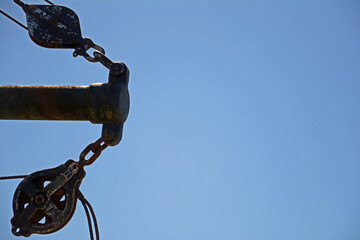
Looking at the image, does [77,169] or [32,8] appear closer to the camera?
[77,169]

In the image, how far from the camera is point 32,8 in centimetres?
376

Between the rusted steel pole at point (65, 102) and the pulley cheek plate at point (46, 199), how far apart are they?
0.37 metres

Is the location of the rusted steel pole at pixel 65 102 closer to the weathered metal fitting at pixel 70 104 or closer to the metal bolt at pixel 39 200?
the weathered metal fitting at pixel 70 104

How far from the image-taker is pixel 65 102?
3.35 meters

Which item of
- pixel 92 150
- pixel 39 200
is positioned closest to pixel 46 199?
pixel 39 200

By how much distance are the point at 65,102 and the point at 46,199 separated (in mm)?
684

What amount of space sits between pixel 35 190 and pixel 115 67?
1.04 metres

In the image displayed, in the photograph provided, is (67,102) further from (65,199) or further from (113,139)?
(65,199)

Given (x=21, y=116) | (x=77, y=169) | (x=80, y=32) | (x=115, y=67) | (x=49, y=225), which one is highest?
(x=80, y=32)

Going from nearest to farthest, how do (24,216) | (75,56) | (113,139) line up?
(24,216)
(113,139)
(75,56)

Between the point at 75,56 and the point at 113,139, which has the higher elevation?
the point at 75,56

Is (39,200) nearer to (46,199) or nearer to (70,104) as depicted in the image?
(46,199)

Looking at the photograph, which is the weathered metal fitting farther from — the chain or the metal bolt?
the metal bolt

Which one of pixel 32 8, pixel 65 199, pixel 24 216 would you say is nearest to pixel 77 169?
pixel 65 199
